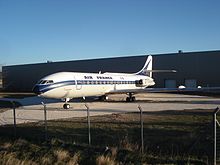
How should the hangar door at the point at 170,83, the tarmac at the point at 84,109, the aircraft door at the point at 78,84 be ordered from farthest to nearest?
the hangar door at the point at 170,83 → the aircraft door at the point at 78,84 → the tarmac at the point at 84,109

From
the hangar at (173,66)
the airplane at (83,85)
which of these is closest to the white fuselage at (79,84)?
the airplane at (83,85)

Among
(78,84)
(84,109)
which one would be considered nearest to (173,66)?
(78,84)

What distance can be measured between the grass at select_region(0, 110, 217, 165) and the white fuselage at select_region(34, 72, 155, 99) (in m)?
9.43

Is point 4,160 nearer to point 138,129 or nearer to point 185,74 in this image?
point 138,129

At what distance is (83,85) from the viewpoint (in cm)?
2858

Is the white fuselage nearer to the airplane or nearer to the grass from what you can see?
the airplane

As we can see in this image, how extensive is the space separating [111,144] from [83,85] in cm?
1738

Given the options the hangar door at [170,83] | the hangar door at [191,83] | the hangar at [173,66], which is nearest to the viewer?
the hangar at [173,66]

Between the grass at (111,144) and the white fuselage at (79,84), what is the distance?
9435 mm

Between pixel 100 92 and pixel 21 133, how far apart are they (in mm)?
17921

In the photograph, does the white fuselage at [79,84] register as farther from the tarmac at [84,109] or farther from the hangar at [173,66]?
the hangar at [173,66]

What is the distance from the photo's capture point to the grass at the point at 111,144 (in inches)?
360

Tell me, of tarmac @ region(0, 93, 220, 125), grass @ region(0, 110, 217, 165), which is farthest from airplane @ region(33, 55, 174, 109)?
grass @ region(0, 110, 217, 165)

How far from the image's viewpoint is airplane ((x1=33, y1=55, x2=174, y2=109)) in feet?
84.3
